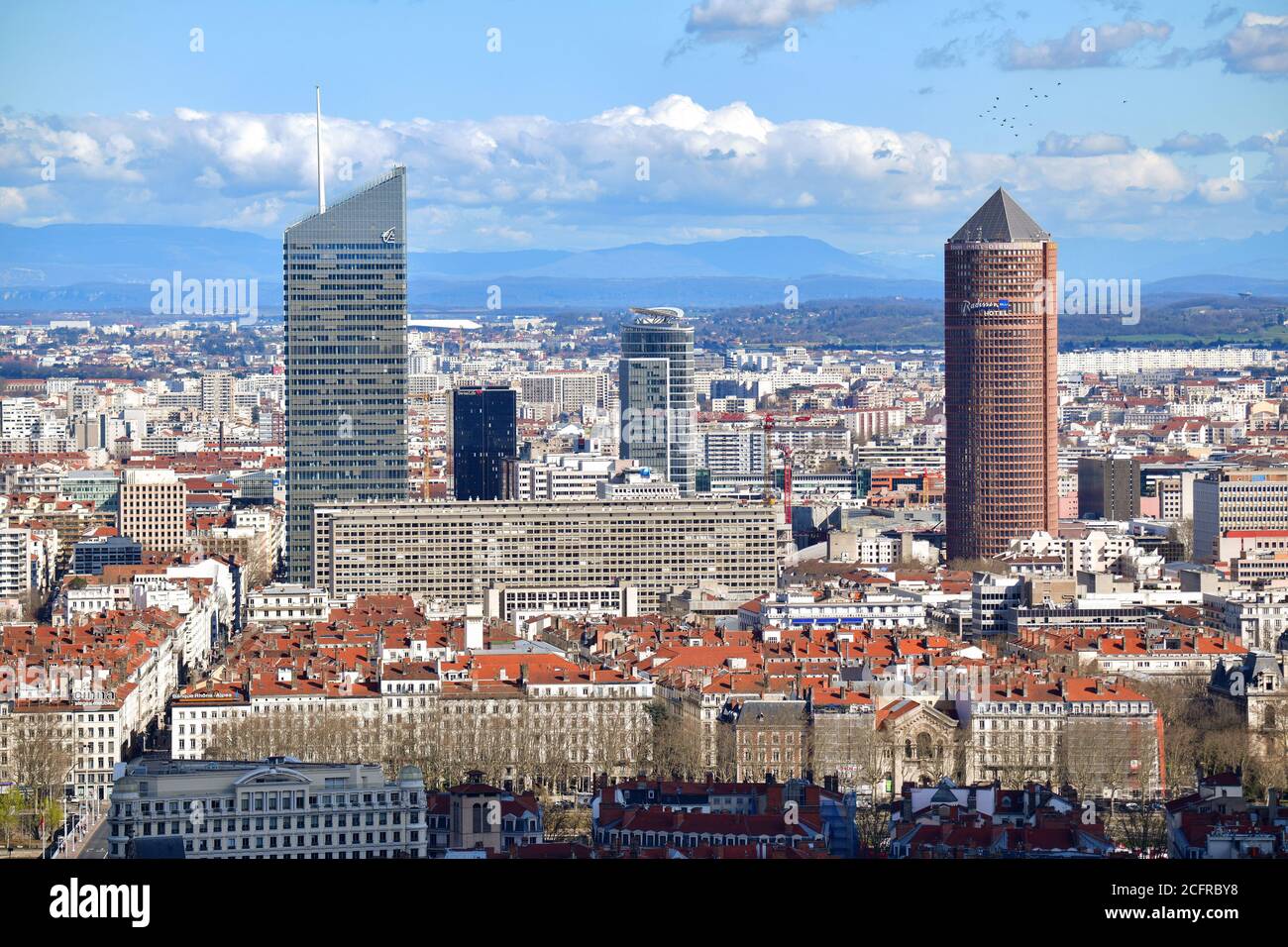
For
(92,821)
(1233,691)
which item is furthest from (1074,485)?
(92,821)

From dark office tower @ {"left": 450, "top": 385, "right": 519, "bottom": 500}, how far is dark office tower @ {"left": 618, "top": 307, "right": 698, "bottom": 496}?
274cm

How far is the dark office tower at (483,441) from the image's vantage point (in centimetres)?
4216

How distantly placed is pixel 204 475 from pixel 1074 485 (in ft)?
49.3

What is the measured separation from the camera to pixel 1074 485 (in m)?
45.5

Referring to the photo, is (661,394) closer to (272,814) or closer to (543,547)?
(543,547)

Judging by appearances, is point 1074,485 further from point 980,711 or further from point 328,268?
point 980,711

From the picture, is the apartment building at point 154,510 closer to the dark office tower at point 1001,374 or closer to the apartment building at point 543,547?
the apartment building at point 543,547

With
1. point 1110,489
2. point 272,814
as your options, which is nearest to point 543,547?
point 1110,489

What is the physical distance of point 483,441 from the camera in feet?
141

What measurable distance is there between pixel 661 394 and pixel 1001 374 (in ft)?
29.3

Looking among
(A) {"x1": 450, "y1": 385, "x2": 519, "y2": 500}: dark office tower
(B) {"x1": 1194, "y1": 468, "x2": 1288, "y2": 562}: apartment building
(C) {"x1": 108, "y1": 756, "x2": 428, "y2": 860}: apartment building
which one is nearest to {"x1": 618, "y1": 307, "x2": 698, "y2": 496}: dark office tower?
(A) {"x1": 450, "y1": 385, "x2": 519, "y2": 500}: dark office tower

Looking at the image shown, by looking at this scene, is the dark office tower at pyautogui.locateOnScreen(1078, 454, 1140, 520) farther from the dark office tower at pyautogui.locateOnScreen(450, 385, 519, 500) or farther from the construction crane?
the dark office tower at pyautogui.locateOnScreen(450, 385, 519, 500)

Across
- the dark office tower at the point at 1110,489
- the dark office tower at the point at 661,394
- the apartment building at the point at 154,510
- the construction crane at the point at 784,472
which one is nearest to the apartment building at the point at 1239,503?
the dark office tower at the point at 1110,489

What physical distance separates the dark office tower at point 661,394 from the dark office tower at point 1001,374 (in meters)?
7.95
